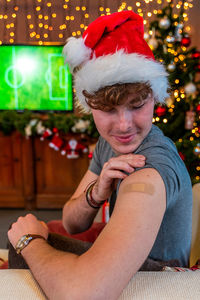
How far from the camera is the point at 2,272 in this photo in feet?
2.53

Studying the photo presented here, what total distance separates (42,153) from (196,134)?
1.70 metres

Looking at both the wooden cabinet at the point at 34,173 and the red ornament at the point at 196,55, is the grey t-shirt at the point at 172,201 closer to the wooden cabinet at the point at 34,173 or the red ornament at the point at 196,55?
the red ornament at the point at 196,55

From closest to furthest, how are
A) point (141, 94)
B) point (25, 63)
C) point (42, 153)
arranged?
point (141, 94) < point (42, 153) < point (25, 63)

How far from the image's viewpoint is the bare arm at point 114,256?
66 cm

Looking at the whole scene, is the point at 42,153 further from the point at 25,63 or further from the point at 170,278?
the point at 170,278

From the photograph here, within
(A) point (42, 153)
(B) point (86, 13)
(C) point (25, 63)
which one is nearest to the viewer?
(A) point (42, 153)

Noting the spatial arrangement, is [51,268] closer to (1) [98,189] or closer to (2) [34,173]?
(1) [98,189]

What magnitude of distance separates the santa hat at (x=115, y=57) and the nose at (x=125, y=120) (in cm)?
9

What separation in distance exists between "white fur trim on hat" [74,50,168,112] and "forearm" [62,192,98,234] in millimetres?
457

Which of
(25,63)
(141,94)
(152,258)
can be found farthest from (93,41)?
(25,63)

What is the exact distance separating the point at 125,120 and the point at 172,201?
0.26 m

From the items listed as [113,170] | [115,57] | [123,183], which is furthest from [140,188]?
[115,57]

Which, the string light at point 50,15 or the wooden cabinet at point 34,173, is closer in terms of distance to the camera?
the wooden cabinet at point 34,173

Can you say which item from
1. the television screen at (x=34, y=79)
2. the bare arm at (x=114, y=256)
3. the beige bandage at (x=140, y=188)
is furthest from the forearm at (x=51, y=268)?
the television screen at (x=34, y=79)
